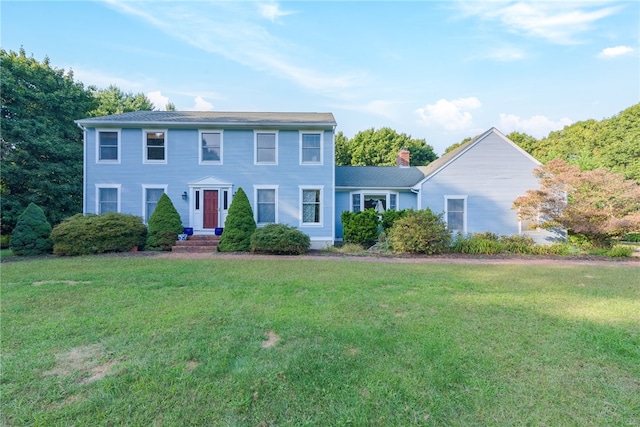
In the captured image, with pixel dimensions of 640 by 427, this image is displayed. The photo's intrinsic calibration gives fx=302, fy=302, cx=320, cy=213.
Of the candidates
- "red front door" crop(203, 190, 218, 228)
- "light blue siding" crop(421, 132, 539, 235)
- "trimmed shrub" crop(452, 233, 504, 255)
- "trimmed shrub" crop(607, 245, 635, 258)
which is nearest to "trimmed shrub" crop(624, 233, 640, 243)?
"trimmed shrub" crop(607, 245, 635, 258)

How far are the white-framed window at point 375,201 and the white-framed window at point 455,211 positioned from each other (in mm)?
2584

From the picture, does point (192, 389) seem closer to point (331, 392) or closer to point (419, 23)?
point (331, 392)

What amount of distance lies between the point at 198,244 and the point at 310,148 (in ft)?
22.4

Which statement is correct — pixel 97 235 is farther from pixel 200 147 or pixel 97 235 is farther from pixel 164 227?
pixel 200 147

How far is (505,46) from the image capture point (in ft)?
46.1

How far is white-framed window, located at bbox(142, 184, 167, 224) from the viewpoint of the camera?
14383 mm

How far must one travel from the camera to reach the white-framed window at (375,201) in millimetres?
16266

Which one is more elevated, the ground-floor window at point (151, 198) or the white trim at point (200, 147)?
the white trim at point (200, 147)

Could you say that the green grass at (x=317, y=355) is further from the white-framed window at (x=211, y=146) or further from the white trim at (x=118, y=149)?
the white trim at (x=118, y=149)

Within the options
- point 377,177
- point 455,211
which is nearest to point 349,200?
point 377,177

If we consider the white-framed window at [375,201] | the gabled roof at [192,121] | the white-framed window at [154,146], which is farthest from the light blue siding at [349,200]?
the white-framed window at [154,146]

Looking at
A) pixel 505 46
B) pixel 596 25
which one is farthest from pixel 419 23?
pixel 596 25

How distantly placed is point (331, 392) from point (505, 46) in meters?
17.0

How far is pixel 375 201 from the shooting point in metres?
16.5
